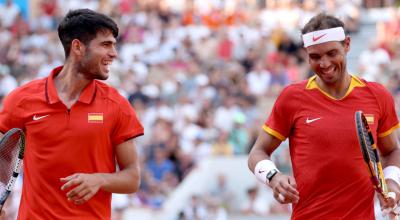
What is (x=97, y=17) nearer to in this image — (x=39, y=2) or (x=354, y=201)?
(x=354, y=201)

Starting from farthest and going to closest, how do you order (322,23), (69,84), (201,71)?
(201,71), (69,84), (322,23)

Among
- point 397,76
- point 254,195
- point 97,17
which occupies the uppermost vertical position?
point 97,17

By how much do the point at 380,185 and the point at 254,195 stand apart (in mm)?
9710

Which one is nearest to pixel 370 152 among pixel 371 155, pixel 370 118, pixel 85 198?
pixel 371 155

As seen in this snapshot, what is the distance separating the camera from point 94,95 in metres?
7.86

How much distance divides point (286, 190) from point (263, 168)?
465 millimetres

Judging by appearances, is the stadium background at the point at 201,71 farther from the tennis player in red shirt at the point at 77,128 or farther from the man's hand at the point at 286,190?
the man's hand at the point at 286,190

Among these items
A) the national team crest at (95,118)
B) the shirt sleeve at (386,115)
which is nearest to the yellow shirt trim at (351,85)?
the shirt sleeve at (386,115)

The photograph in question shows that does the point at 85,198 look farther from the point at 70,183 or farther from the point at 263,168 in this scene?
the point at 263,168

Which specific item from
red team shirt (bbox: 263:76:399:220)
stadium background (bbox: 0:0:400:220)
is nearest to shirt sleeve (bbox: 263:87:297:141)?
red team shirt (bbox: 263:76:399:220)

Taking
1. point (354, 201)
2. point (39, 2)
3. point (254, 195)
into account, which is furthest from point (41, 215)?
point (39, 2)

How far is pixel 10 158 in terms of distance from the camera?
7.65 meters

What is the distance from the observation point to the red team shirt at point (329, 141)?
298 inches

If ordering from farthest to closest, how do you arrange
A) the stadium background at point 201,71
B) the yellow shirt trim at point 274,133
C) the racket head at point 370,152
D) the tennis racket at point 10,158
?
1. the stadium background at point 201,71
2. the yellow shirt trim at point 274,133
3. the tennis racket at point 10,158
4. the racket head at point 370,152
